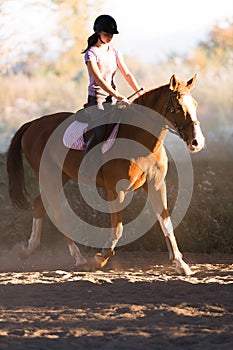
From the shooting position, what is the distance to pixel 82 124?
8.78m

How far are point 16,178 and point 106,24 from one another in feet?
8.29

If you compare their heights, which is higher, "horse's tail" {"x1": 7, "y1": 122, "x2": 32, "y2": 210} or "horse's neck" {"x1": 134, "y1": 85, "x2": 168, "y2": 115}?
"horse's neck" {"x1": 134, "y1": 85, "x2": 168, "y2": 115}

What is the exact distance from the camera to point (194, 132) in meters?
7.81

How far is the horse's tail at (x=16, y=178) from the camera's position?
32.6ft

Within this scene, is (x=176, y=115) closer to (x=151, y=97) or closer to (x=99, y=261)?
(x=151, y=97)

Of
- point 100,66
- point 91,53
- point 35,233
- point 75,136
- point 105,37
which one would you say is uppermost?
point 105,37

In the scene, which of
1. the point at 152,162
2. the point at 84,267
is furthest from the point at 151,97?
the point at 84,267

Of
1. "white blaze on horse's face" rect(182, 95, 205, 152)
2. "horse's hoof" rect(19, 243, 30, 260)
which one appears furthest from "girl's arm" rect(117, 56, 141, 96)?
"horse's hoof" rect(19, 243, 30, 260)

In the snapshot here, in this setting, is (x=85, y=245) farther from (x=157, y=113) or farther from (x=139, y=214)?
(x=157, y=113)

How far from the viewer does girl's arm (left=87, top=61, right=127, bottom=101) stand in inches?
321

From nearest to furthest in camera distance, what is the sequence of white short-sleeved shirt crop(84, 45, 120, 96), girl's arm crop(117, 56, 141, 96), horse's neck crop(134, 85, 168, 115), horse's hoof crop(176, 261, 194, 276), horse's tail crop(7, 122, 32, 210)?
horse's neck crop(134, 85, 168, 115) < horse's hoof crop(176, 261, 194, 276) < white short-sleeved shirt crop(84, 45, 120, 96) < girl's arm crop(117, 56, 141, 96) < horse's tail crop(7, 122, 32, 210)

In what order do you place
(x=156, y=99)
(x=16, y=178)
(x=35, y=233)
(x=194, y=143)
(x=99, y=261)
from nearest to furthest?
(x=194, y=143), (x=156, y=99), (x=99, y=261), (x=35, y=233), (x=16, y=178)

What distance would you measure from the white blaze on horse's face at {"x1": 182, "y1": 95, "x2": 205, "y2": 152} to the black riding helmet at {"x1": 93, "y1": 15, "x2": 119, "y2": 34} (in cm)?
109

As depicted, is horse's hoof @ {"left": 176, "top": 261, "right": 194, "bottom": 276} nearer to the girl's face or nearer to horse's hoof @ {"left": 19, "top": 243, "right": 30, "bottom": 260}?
horse's hoof @ {"left": 19, "top": 243, "right": 30, "bottom": 260}
